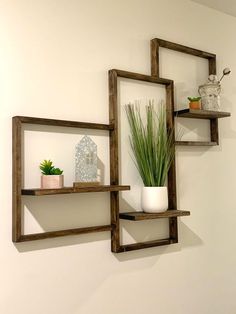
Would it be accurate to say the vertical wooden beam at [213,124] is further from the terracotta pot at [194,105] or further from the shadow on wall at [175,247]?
the shadow on wall at [175,247]

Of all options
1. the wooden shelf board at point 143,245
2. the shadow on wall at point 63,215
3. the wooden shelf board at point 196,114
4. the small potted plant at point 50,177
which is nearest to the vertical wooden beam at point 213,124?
the wooden shelf board at point 196,114

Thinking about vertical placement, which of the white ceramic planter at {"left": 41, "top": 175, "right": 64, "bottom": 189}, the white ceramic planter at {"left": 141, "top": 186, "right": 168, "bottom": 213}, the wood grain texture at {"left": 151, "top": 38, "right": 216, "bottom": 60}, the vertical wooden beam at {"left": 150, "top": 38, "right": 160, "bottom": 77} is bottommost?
the white ceramic planter at {"left": 141, "top": 186, "right": 168, "bottom": 213}

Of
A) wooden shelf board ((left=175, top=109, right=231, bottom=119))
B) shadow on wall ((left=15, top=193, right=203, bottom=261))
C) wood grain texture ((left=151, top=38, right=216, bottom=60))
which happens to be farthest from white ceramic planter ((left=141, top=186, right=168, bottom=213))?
wood grain texture ((left=151, top=38, right=216, bottom=60))

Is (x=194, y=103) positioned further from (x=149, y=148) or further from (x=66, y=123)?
(x=66, y=123)

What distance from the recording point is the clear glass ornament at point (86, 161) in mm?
1563

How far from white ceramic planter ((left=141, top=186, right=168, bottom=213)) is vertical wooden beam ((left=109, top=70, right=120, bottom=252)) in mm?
141

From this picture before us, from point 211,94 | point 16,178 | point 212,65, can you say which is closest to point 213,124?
point 211,94

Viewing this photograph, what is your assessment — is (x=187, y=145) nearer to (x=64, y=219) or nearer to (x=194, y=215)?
(x=194, y=215)

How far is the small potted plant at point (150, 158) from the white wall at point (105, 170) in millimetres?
87

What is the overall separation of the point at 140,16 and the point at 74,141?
770 millimetres

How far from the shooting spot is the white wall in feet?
4.89

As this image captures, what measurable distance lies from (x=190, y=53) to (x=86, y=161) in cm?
94

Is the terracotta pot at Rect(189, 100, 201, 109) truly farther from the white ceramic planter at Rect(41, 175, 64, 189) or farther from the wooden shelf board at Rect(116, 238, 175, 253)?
the white ceramic planter at Rect(41, 175, 64, 189)

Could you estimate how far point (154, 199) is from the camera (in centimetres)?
173
